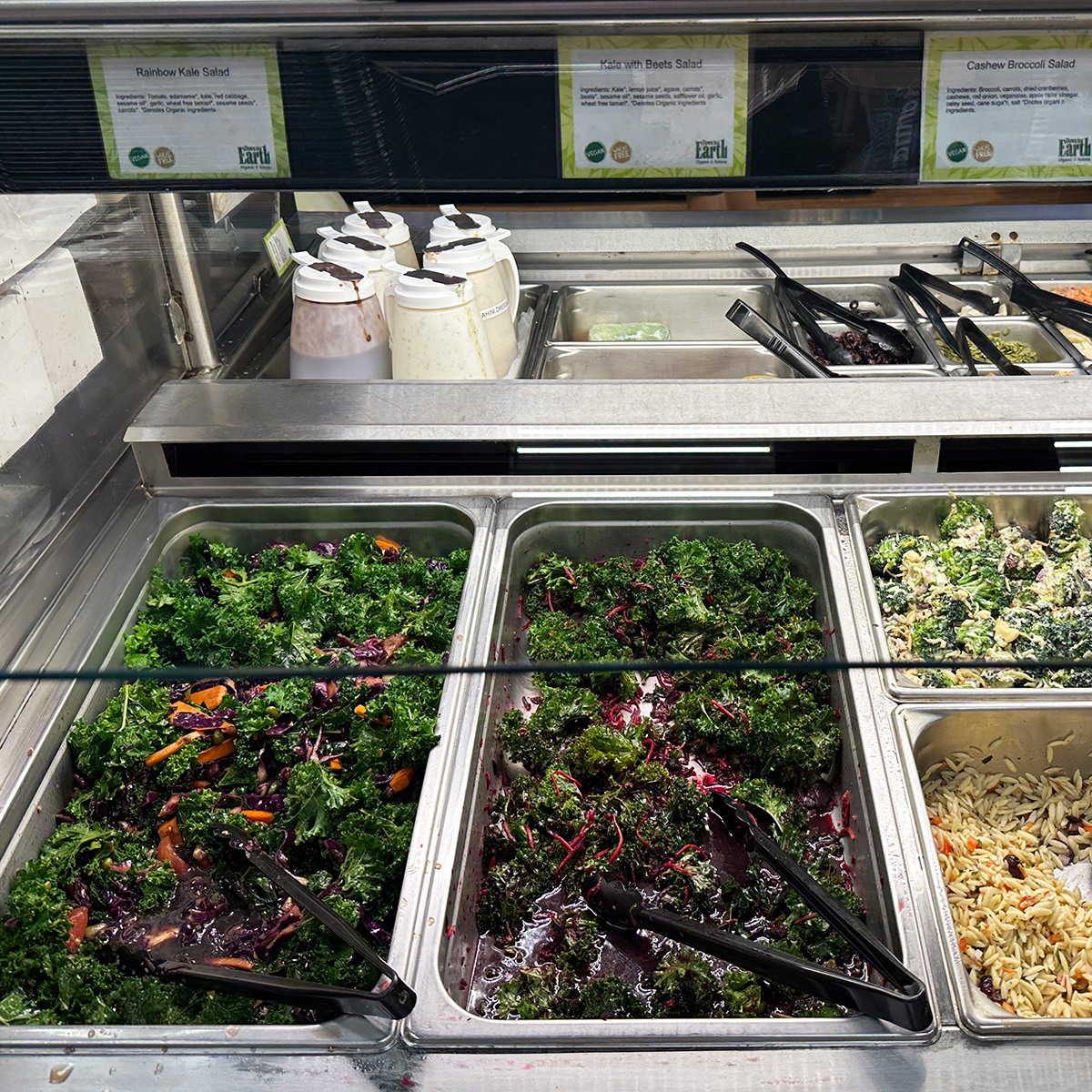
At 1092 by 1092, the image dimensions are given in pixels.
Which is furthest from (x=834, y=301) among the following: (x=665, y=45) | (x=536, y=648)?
(x=665, y=45)

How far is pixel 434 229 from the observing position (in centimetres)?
221

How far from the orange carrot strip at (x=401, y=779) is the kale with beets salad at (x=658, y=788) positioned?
14cm

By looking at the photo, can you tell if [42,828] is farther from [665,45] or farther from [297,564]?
[665,45]

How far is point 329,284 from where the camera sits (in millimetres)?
1959

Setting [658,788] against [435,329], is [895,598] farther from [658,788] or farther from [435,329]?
[435,329]

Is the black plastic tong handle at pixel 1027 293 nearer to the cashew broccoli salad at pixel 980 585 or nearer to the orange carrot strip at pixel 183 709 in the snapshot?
the cashew broccoli salad at pixel 980 585

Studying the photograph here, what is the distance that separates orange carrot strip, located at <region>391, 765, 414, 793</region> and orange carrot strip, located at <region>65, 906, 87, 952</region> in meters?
0.44

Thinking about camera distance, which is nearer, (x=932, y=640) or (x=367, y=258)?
(x=932, y=640)

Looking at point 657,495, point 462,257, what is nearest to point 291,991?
point 657,495

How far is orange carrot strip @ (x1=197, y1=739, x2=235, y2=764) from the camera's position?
1562mm

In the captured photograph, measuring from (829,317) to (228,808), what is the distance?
1.76 metres

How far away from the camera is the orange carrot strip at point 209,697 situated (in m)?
1.61

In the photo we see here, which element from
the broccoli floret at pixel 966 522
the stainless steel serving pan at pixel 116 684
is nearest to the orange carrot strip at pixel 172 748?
the stainless steel serving pan at pixel 116 684

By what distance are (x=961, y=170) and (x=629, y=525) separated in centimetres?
89
